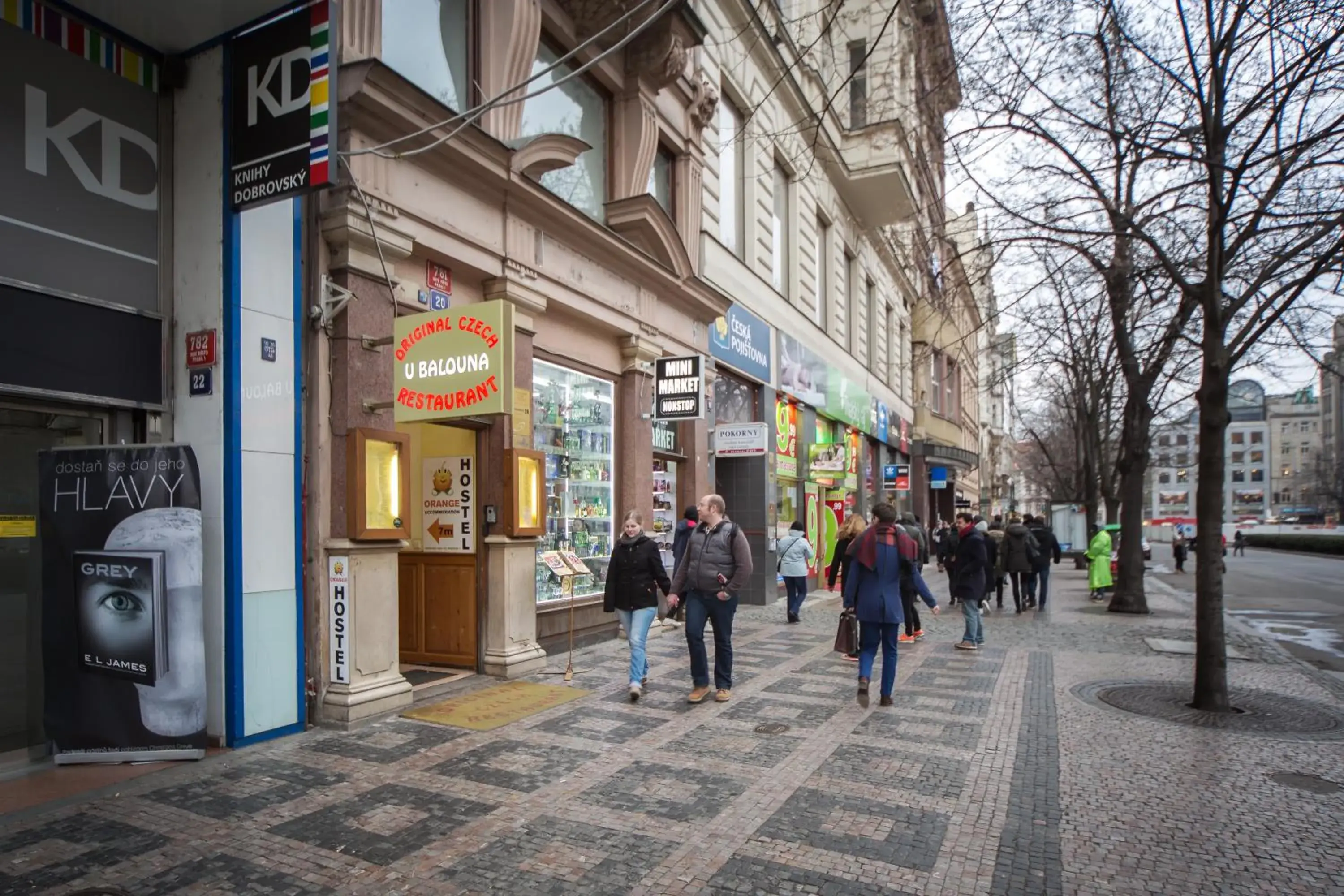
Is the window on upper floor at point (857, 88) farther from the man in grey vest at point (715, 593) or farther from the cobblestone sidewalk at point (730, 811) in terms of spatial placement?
the cobblestone sidewalk at point (730, 811)

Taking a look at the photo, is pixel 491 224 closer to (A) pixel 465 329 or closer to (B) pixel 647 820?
(A) pixel 465 329

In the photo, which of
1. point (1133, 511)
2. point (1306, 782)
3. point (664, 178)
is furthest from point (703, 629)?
point (1133, 511)

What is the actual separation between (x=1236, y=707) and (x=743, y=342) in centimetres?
958

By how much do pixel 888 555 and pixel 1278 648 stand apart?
24.6ft

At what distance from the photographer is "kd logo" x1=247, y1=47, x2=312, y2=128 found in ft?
19.3

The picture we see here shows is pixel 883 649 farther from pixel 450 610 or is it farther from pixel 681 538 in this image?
pixel 681 538

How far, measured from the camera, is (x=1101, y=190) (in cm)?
916

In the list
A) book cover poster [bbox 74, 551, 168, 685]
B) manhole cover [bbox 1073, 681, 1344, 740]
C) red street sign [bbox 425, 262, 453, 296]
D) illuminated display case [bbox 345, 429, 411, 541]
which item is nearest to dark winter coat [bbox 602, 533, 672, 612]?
illuminated display case [bbox 345, 429, 411, 541]

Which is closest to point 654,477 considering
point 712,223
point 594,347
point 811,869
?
point 594,347

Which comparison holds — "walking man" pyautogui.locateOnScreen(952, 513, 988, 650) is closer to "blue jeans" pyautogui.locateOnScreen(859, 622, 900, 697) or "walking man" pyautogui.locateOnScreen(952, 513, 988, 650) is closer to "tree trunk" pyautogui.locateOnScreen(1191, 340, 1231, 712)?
"tree trunk" pyautogui.locateOnScreen(1191, 340, 1231, 712)

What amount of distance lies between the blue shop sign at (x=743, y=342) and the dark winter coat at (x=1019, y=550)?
546cm

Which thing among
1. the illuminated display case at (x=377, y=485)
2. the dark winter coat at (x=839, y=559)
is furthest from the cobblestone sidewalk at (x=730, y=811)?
the dark winter coat at (x=839, y=559)

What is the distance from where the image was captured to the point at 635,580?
8.01 metres

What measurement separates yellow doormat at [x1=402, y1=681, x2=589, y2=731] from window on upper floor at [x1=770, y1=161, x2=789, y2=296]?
38.0 ft
